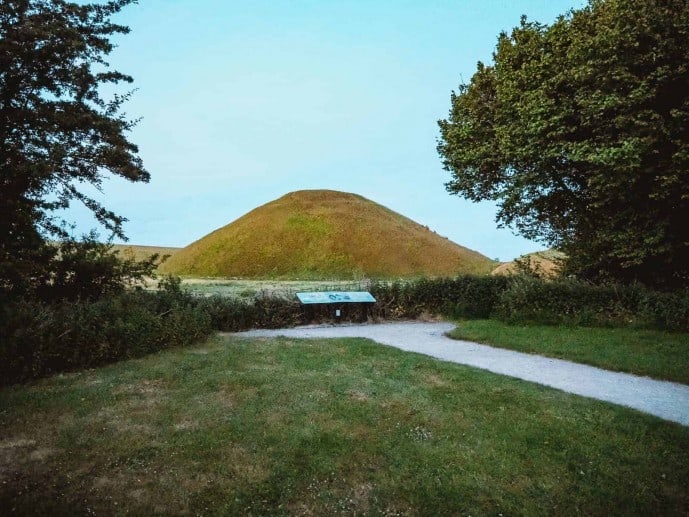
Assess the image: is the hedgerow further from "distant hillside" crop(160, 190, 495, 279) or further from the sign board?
"distant hillside" crop(160, 190, 495, 279)

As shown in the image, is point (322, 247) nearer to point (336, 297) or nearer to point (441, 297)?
point (441, 297)

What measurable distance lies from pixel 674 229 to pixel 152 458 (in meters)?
17.3

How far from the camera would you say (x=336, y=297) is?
19594 mm

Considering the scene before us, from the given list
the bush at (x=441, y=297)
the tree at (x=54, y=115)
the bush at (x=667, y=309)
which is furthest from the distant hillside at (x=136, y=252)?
the bush at (x=667, y=309)

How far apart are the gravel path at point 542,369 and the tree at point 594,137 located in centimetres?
703

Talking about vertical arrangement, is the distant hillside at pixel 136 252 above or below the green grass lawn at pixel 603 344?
above

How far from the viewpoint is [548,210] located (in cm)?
2206

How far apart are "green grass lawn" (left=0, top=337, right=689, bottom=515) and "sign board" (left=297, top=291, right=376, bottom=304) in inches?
363

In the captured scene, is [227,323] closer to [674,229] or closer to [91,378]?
[91,378]

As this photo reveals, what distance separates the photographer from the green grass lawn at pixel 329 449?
5.22 m

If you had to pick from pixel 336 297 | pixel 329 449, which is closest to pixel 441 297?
pixel 336 297

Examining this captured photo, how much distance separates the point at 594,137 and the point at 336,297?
11731 millimetres

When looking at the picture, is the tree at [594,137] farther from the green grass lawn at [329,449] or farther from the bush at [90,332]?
the bush at [90,332]

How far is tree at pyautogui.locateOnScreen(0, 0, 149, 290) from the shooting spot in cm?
1334
